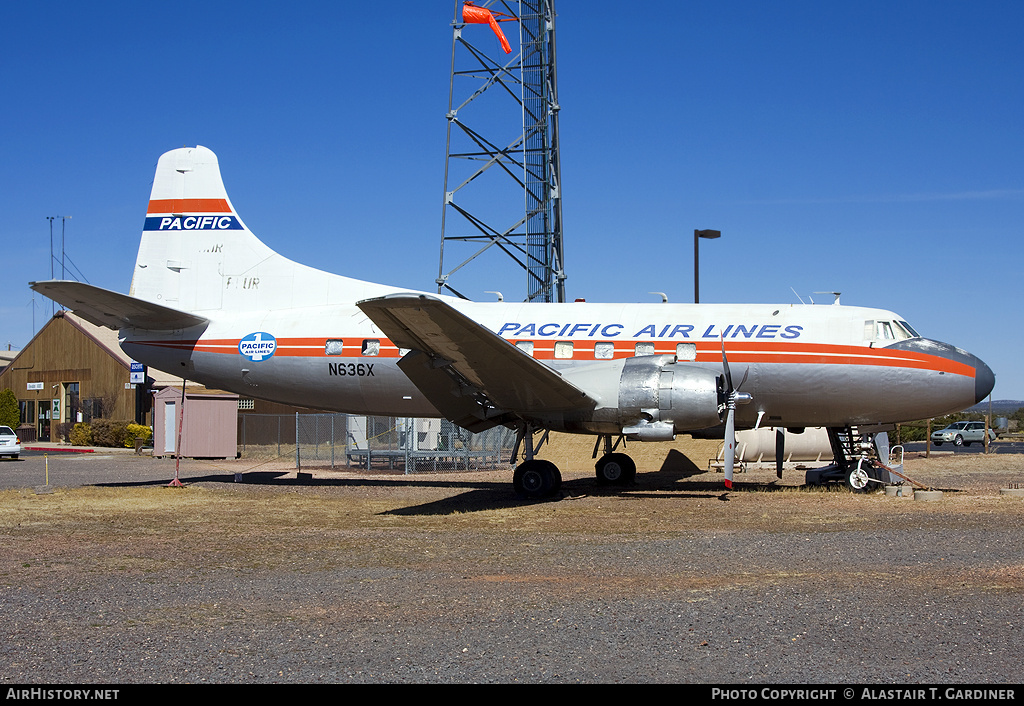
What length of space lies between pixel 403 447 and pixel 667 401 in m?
Answer: 14.9

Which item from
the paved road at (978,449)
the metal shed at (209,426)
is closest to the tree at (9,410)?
the metal shed at (209,426)

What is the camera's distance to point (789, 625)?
6.54m

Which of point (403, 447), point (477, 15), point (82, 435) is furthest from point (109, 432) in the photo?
point (477, 15)

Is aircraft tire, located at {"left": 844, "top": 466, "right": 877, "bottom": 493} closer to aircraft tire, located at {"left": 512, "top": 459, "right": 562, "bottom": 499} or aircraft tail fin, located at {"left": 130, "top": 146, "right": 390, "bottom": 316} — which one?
aircraft tire, located at {"left": 512, "top": 459, "right": 562, "bottom": 499}

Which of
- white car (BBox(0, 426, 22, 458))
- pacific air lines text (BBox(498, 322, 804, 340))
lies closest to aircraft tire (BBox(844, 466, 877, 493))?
pacific air lines text (BBox(498, 322, 804, 340))

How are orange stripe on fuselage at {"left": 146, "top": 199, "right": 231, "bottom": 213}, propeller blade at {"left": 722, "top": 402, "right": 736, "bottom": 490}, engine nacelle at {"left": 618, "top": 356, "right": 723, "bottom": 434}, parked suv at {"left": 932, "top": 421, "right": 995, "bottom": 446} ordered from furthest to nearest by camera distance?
parked suv at {"left": 932, "top": 421, "right": 995, "bottom": 446}, orange stripe on fuselage at {"left": 146, "top": 199, "right": 231, "bottom": 213}, engine nacelle at {"left": 618, "top": 356, "right": 723, "bottom": 434}, propeller blade at {"left": 722, "top": 402, "right": 736, "bottom": 490}

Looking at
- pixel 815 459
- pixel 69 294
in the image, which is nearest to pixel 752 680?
pixel 69 294

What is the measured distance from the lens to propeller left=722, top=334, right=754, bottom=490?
591 inches

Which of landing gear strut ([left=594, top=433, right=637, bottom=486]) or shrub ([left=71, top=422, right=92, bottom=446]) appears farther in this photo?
shrub ([left=71, top=422, right=92, bottom=446])

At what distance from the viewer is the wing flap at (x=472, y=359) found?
13391 millimetres

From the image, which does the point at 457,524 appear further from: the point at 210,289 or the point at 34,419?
the point at 34,419

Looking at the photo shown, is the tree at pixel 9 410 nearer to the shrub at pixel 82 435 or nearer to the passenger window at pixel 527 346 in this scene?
the shrub at pixel 82 435

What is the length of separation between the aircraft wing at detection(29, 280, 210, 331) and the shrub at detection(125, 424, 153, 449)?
86.1 feet

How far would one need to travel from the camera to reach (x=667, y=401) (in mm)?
15320
